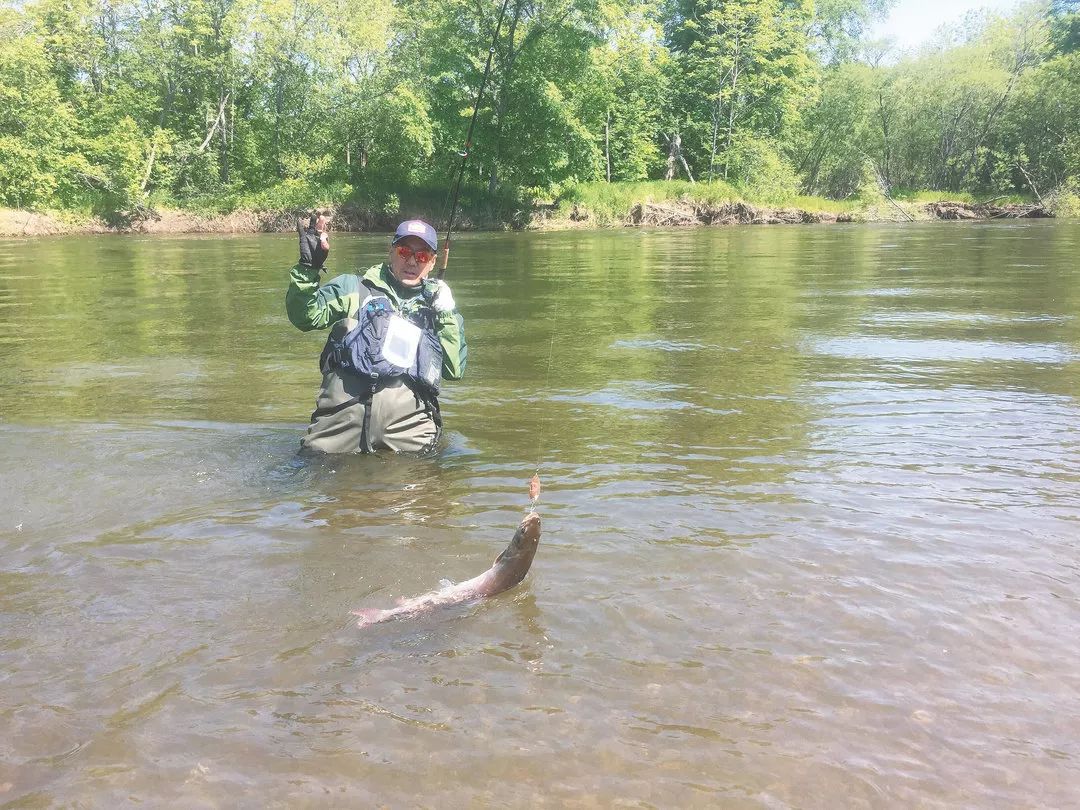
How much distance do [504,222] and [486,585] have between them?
143 feet

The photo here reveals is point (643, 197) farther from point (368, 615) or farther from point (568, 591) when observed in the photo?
point (368, 615)

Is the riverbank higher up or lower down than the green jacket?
higher up

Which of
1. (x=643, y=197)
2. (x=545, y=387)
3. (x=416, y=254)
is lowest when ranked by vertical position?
(x=545, y=387)

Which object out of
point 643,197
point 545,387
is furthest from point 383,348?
point 643,197

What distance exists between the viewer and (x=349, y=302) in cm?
616

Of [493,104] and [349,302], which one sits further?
[493,104]

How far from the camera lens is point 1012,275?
18438mm

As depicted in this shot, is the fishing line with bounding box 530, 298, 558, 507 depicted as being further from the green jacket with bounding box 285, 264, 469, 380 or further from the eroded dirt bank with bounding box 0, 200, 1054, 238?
the eroded dirt bank with bounding box 0, 200, 1054, 238

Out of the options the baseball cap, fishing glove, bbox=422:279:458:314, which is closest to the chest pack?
fishing glove, bbox=422:279:458:314

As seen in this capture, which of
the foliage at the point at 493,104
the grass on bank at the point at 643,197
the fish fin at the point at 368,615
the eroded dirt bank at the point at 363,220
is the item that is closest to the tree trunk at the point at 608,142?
the foliage at the point at 493,104

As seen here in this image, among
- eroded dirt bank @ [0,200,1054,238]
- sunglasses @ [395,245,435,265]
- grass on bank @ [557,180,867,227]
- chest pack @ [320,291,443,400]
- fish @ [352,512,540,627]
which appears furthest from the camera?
grass on bank @ [557,180,867,227]

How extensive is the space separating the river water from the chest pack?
66cm

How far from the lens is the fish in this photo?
12.4 ft

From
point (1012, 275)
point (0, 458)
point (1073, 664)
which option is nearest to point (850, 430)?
point (1073, 664)
